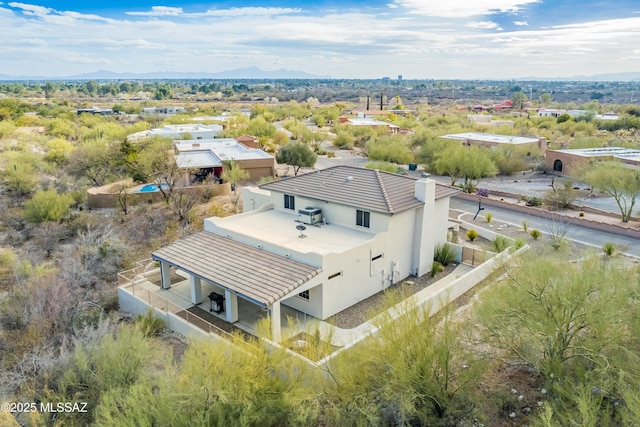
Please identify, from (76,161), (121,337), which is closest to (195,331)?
(121,337)

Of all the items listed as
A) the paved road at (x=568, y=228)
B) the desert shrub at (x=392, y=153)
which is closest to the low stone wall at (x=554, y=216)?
the paved road at (x=568, y=228)

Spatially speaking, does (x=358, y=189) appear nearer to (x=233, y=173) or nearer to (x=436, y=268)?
(x=436, y=268)

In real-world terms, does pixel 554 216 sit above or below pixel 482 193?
below

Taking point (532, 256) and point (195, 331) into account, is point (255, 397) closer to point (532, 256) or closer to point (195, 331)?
point (195, 331)

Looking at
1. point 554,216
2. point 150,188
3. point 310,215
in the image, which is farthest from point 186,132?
point 554,216

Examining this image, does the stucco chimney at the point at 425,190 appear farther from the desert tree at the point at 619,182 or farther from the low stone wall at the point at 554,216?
the desert tree at the point at 619,182

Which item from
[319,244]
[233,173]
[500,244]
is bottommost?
[500,244]
